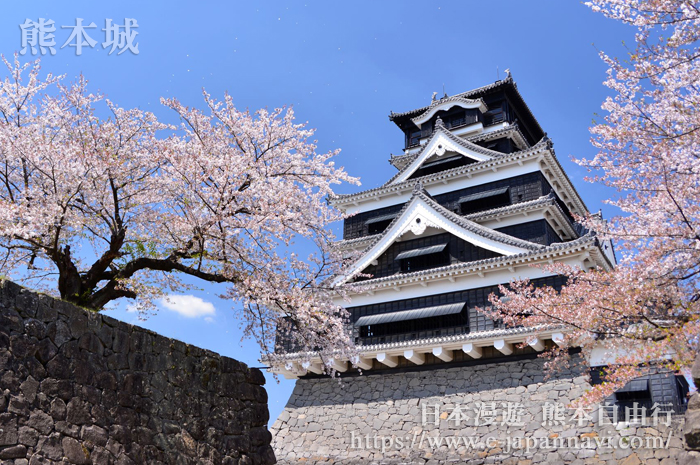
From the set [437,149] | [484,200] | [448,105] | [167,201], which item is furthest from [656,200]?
[448,105]

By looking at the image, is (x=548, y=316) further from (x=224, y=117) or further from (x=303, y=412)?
(x=303, y=412)

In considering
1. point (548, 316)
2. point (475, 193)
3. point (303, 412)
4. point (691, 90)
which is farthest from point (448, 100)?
point (691, 90)

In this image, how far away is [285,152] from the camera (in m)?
9.79

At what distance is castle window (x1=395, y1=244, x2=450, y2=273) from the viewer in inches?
759

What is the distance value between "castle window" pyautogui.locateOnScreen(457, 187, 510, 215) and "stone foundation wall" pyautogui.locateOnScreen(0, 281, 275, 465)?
1537 centimetres

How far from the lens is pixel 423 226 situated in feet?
64.6

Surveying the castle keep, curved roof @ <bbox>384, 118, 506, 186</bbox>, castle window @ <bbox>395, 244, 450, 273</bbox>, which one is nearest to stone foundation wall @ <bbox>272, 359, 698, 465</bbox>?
the castle keep

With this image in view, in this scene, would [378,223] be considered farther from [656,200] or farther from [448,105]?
[656,200]

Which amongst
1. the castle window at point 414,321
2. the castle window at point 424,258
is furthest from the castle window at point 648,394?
the castle window at point 424,258

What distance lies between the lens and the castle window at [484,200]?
2173cm

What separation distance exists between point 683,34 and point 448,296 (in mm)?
12209

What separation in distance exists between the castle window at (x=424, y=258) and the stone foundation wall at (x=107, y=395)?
11553mm

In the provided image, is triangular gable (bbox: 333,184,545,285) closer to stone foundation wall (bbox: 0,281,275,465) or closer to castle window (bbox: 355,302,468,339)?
castle window (bbox: 355,302,468,339)

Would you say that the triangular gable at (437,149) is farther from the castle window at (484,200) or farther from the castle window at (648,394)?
the castle window at (648,394)
